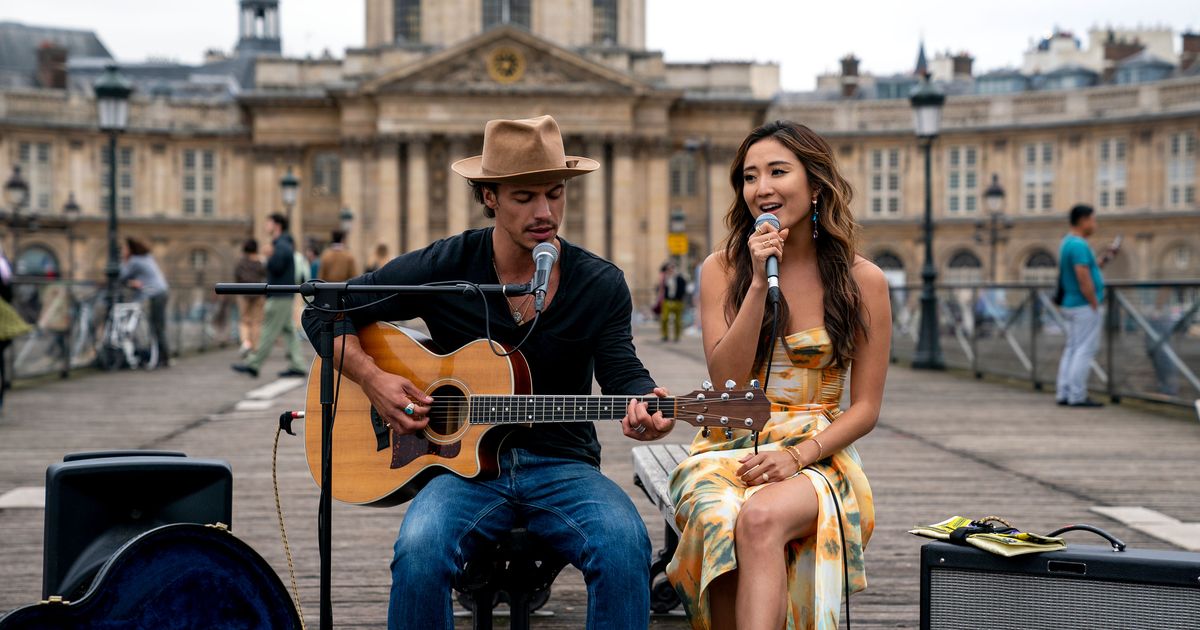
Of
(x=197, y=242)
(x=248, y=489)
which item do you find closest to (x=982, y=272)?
(x=197, y=242)

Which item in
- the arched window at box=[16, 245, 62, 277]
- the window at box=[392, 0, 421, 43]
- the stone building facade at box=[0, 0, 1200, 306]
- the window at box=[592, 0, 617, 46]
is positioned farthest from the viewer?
the arched window at box=[16, 245, 62, 277]

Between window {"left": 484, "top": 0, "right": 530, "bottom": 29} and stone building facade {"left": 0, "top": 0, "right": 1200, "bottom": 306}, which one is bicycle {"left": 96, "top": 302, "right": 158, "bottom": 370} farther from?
window {"left": 484, "top": 0, "right": 530, "bottom": 29}

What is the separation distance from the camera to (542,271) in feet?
11.6

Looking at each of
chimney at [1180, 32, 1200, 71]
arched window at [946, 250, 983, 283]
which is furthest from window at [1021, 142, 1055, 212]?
chimney at [1180, 32, 1200, 71]

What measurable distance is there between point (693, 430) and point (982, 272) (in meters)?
53.1

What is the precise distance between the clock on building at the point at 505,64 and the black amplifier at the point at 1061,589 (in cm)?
5121

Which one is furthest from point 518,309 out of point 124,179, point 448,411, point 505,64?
point 124,179

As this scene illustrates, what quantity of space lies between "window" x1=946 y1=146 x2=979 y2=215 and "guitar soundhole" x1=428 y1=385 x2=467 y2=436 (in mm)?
60867

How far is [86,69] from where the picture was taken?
6950cm

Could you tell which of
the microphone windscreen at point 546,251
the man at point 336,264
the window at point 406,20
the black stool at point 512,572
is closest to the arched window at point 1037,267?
the window at point 406,20

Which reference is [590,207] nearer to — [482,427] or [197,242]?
[197,242]

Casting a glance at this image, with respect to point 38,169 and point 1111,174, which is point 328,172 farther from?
point 1111,174

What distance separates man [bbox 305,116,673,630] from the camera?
3.58 metres

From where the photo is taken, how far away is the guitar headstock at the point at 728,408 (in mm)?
3666
